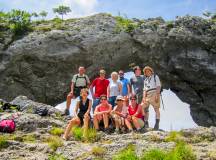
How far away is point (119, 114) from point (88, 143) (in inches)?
77.6

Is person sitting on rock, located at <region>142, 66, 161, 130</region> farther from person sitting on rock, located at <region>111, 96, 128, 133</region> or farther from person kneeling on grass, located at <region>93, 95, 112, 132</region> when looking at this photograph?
person kneeling on grass, located at <region>93, 95, 112, 132</region>

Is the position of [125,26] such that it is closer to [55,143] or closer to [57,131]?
[57,131]

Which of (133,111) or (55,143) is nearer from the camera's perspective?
(55,143)

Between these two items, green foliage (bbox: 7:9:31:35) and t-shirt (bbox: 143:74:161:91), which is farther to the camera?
green foliage (bbox: 7:9:31:35)

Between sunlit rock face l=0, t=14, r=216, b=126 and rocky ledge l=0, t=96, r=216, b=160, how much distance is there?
450 inches

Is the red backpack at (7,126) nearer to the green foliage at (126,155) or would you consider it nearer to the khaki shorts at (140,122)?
the khaki shorts at (140,122)

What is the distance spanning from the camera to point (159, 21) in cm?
2872

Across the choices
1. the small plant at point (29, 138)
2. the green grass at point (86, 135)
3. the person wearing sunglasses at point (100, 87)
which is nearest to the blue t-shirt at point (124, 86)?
the person wearing sunglasses at point (100, 87)

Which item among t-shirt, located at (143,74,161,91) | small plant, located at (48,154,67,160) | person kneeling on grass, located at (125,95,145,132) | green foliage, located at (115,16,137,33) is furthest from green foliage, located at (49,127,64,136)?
green foliage, located at (115,16,137,33)

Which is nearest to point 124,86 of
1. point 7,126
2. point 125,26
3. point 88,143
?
point 88,143

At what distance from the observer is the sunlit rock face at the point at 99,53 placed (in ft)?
88.8

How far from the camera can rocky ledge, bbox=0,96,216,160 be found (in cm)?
1259

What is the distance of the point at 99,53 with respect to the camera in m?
28.1

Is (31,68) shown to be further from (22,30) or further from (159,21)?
(159,21)
